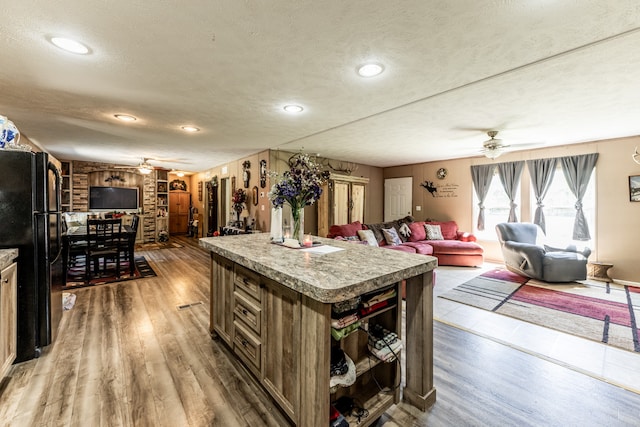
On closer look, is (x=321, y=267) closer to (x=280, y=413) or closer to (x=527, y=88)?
(x=280, y=413)

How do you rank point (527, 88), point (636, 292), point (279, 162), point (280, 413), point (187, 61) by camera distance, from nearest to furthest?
point (280, 413) < point (187, 61) < point (527, 88) < point (636, 292) < point (279, 162)

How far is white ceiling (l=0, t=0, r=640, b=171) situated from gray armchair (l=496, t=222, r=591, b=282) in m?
1.78

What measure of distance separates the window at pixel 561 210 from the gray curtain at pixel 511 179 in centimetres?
50

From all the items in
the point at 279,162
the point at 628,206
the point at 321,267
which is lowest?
the point at 321,267

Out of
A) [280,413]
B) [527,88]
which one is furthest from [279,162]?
[280,413]

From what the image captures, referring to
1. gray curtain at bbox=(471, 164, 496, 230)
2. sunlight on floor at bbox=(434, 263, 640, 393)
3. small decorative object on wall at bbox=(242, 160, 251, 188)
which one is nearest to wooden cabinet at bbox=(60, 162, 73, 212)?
small decorative object on wall at bbox=(242, 160, 251, 188)

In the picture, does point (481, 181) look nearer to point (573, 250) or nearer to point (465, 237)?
point (465, 237)

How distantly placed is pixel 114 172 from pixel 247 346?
7997 millimetres

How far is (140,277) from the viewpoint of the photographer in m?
4.30

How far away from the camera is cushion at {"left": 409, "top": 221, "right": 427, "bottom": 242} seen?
5.66 metres

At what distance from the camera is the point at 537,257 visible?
413 cm

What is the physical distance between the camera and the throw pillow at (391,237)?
5.18m

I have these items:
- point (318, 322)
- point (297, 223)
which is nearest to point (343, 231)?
point (297, 223)

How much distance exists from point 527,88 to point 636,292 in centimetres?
384
